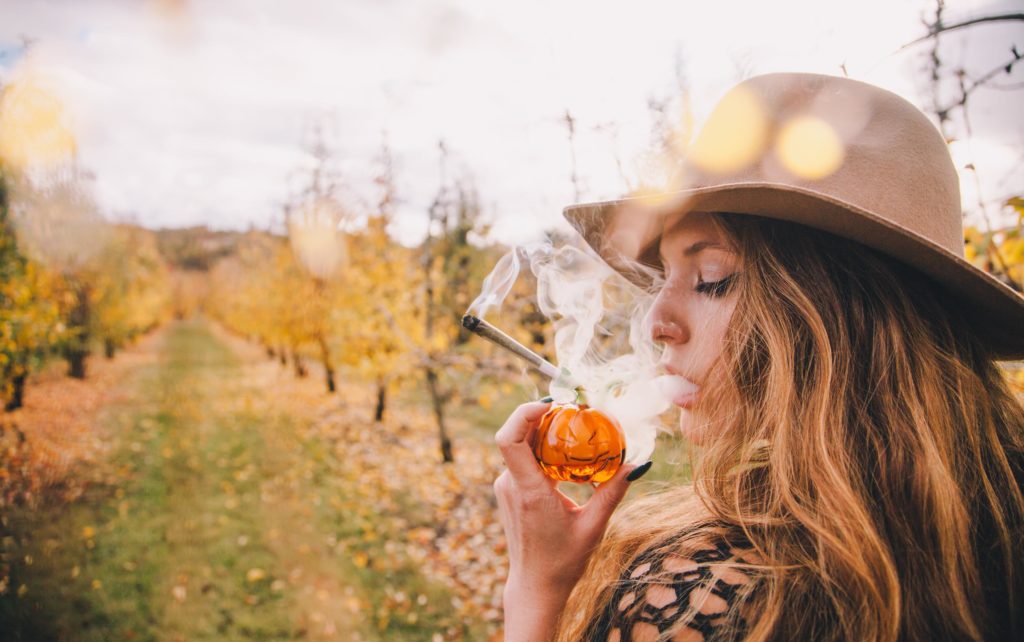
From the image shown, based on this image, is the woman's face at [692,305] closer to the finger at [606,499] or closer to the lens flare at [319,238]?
the finger at [606,499]

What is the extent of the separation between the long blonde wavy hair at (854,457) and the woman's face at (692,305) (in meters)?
0.04

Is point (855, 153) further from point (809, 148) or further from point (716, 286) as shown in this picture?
point (716, 286)

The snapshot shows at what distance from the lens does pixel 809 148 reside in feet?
3.63

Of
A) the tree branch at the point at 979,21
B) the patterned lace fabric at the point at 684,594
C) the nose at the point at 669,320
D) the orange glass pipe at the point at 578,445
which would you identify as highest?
the tree branch at the point at 979,21

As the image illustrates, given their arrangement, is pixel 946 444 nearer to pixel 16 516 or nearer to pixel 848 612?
pixel 848 612

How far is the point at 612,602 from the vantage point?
93 centimetres

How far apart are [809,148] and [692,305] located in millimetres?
452

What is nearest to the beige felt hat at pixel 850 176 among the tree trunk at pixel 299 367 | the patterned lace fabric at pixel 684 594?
the patterned lace fabric at pixel 684 594

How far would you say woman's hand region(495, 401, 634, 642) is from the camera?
127 centimetres

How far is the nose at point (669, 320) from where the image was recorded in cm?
129

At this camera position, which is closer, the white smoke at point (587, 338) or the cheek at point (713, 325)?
the cheek at point (713, 325)

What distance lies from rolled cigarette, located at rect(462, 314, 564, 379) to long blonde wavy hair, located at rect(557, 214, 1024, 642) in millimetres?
450

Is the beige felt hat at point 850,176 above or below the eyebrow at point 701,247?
above

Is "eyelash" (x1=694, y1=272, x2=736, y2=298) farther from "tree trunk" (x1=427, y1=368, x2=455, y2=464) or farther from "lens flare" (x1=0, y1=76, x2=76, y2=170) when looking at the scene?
"lens flare" (x1=0, y1=76, x2=76, y2=170)
